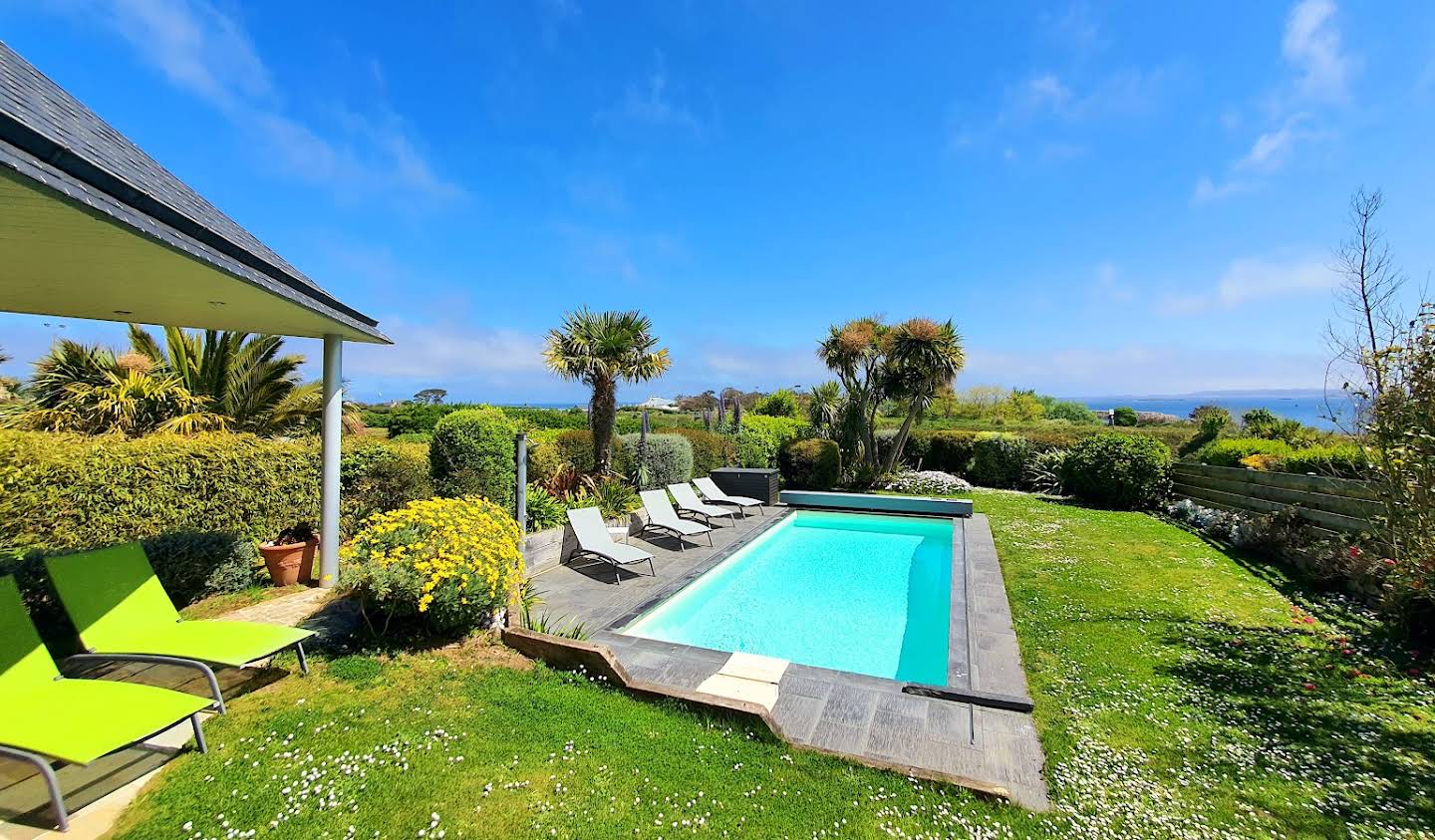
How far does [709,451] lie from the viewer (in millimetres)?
14523

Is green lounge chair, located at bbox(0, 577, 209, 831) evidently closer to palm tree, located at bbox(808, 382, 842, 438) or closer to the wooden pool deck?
the wooden pool deck

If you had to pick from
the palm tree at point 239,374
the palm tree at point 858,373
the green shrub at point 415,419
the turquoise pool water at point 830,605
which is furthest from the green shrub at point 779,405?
the palm tree at point 239,374

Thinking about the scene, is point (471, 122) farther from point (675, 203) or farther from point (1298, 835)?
point (1298, 835)

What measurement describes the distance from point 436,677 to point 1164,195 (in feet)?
48.7

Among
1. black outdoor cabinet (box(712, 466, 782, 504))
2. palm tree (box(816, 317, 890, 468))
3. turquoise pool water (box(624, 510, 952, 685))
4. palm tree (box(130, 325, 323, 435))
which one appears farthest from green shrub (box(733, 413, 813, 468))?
palm tree (box(130, 325, 323, 435))

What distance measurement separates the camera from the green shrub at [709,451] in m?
14.2

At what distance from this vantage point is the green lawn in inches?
104

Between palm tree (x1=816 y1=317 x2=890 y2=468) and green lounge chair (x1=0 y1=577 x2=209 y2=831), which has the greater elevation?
palm tree (x1=816 y1=317 x2=890 y2=468)

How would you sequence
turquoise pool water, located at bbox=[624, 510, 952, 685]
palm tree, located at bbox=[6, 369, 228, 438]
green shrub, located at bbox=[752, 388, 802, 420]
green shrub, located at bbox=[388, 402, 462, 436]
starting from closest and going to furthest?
1. turquoise pool water, located at bbox=[624, 510, 952, 685]
2. palm tree, located at bbox=[6, 369, 228, 438]
3. green shrub, located at bbox=[388, 402, 462, 436]
4. green shrub, located at bbox=[752, 388, 802, 420]

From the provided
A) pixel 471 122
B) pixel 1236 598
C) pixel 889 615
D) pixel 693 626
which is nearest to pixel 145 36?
pixel 471 122

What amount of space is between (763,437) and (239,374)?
471 inches

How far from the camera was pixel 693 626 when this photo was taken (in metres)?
6.50

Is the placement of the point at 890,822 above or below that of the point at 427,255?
below

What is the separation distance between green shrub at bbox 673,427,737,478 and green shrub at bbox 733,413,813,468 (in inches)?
16.2
